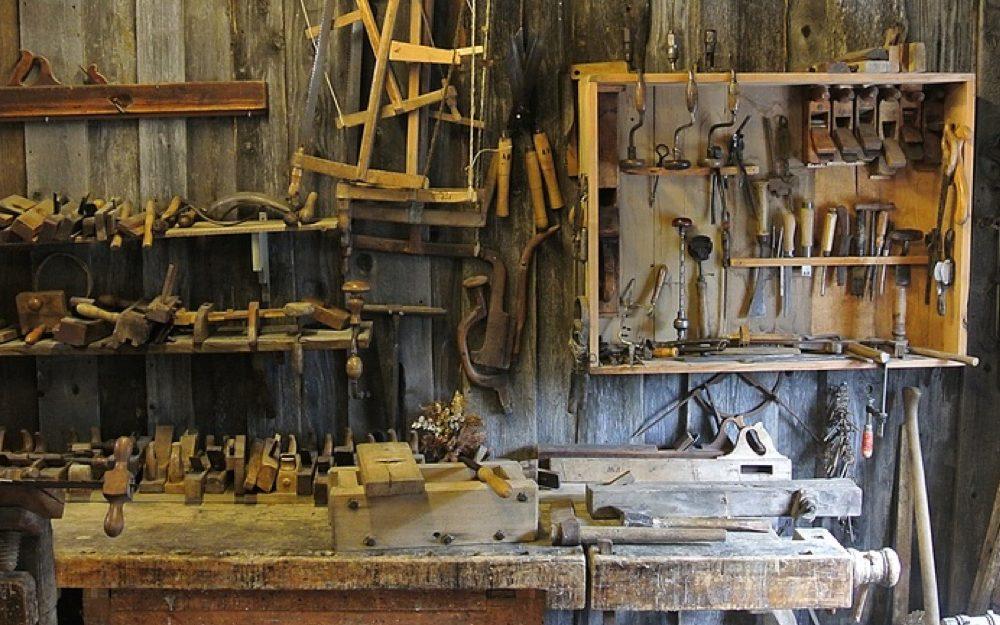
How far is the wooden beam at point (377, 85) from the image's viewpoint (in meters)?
3.45

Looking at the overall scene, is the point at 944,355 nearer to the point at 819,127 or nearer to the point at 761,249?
the point at 761,249

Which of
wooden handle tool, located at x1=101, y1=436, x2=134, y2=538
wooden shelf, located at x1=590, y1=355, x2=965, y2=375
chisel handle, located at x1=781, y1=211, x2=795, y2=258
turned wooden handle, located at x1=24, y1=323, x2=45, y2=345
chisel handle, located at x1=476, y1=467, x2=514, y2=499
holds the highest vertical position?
chisel handle, located at x1=781, y1=211, x2=795, y2=258

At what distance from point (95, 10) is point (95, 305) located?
40.7 inches

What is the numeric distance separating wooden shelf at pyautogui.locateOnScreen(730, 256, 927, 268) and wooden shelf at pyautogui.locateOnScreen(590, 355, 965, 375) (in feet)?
1.13

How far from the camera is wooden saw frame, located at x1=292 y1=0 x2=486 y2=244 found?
347 cm

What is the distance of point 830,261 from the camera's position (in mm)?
3650

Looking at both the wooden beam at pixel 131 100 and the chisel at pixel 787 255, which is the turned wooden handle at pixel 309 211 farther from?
the chisel at pixel 787 255

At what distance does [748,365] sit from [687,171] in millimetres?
715

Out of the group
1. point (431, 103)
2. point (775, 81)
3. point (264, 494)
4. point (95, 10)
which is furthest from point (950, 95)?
point (95, 10)

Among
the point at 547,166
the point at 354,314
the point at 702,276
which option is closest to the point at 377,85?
the point at 547,166

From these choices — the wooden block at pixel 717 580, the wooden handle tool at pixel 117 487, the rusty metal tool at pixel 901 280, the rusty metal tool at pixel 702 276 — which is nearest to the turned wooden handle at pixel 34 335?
the wooden handle tool at pixel 117 487

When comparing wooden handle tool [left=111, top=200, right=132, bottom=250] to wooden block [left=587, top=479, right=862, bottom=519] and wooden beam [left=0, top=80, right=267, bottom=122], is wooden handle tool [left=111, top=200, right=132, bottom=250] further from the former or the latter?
wooden block [left=587, top=479, right=862, bottom=519]

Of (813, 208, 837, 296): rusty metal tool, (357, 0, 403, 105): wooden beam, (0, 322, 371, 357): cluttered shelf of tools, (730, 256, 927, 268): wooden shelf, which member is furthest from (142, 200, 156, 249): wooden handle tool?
(813, 208, 837, 296): rusty metal tool

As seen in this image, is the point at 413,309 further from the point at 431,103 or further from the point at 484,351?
the point at 431,103
